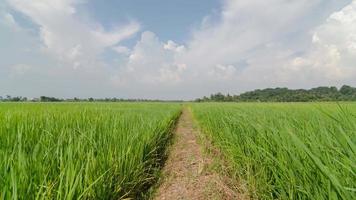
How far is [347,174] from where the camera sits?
129 centimetres

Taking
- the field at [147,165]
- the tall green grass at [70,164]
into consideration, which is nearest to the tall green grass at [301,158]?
the field at [147,165]

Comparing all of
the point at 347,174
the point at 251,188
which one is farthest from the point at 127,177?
the point at 347,174

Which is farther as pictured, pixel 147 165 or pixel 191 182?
pixel 147 165

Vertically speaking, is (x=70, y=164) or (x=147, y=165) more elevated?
(x=70, y=164)

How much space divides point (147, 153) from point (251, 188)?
67.9 inches

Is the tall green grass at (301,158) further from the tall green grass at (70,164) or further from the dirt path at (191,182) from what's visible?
the tall green grass at (70,164)

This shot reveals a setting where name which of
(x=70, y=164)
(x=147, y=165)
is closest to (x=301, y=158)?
(x=70, y=164)

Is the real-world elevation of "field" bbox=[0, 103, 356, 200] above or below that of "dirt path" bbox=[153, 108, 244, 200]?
above

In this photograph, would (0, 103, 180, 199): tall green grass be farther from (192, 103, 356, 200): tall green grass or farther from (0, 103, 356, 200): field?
(192, 103, 356, 200): tall green grass

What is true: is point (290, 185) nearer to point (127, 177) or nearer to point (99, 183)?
point (99, 183)

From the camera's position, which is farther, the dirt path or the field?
the dirt path

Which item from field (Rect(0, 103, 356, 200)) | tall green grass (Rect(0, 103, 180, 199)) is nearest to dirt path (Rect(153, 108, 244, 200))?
field (Rect(0, 103, 356, 200))

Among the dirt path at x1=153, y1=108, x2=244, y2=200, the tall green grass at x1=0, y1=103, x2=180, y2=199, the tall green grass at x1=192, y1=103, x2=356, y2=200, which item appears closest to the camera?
the tall green grass at x1=192, y1=103, x2=356, y2=200

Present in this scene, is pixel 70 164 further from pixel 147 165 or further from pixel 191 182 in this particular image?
pixel 147 165
